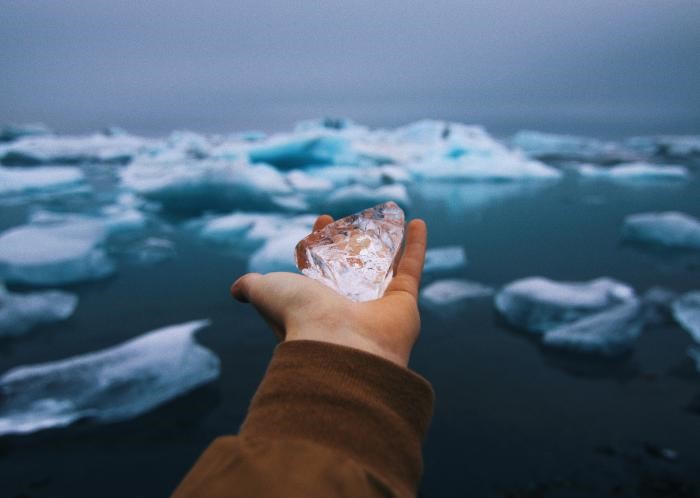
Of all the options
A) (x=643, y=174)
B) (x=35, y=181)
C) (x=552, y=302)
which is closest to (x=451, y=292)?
(x=552, y=302)

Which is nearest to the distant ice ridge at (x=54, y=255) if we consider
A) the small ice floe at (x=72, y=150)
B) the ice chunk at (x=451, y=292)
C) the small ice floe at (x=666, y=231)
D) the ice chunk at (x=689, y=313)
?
the ice chunk at (x=451, y=292)

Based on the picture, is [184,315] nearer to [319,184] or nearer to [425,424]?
[425,424]

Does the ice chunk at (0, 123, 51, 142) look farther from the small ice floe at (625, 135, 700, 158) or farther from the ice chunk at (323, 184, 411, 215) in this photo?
the small ice floe at (625, 135, 700, 158)

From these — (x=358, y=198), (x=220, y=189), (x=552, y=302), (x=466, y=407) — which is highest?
(x=220, y=189)

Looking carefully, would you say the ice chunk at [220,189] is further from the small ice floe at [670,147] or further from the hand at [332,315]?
the small ice floe at [670,147]

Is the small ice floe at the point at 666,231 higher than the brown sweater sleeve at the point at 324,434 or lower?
lower

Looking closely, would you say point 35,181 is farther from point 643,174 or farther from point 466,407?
point 643,174
